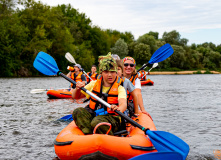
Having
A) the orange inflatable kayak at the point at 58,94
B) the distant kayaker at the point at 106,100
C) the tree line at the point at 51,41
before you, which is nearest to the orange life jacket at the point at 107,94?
the distant kayaker at the point at 106,100

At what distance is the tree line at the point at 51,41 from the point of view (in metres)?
31.4

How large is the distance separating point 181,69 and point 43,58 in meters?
51.2

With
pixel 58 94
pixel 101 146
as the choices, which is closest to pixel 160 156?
pixel 101 146

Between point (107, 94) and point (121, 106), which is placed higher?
point (107, 94)

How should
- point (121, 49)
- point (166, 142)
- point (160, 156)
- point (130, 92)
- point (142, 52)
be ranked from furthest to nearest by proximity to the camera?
point (121, 49) < point (142, 52) < point (130, 92) < point (166, 142) < point (160, 156)

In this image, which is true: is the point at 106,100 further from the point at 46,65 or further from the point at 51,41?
the point at 51,41

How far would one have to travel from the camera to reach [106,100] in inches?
160

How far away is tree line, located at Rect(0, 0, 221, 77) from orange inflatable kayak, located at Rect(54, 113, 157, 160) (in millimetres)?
28674

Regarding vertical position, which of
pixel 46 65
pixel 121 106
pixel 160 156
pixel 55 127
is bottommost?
pixel 55 127

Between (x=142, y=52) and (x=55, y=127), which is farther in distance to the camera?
(x=142, y=52)

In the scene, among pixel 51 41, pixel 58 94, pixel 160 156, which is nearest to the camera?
pixel 160 156

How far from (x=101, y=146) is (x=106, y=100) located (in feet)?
3.17

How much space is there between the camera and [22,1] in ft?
115

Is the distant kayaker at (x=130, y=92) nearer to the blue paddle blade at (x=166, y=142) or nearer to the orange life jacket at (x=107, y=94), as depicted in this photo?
the orange life jacket at (x=107, y=94)
